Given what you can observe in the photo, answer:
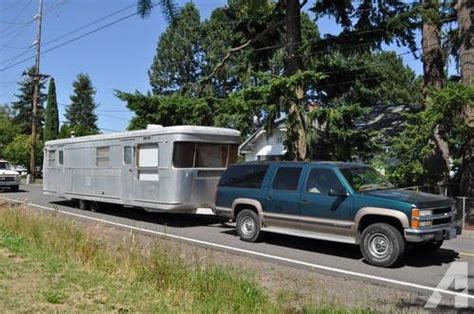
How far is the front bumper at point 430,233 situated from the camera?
1005 cm

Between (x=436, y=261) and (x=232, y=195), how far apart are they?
16.3ft

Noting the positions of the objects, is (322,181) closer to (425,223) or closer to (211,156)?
(425,223)

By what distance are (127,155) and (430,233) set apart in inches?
420

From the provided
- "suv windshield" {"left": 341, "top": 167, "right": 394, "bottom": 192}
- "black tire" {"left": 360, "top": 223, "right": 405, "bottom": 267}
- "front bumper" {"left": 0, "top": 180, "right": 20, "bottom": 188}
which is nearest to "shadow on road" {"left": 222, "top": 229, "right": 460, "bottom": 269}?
"black tire" {"left": 360, "top": 223, "right": 405, "bottom": 267}

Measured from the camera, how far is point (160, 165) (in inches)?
651

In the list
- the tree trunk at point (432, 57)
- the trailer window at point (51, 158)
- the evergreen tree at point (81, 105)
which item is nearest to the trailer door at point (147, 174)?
the trailer window at point (51, 158)

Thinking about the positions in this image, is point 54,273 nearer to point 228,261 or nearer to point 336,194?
point 228,261

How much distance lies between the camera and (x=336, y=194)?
1130cm

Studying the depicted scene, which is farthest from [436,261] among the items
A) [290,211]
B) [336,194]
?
[290,211]

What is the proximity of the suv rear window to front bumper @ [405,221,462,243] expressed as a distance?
410 cm

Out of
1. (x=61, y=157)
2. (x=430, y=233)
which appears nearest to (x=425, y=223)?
(x=430, y=233)

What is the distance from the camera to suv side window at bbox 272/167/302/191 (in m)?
12.4

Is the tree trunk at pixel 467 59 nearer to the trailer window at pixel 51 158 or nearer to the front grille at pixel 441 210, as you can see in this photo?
the front grille at pixel 441 210

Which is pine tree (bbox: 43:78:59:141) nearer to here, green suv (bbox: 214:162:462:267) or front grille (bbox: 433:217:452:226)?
green suv (bbox: 214:162:462:267)
